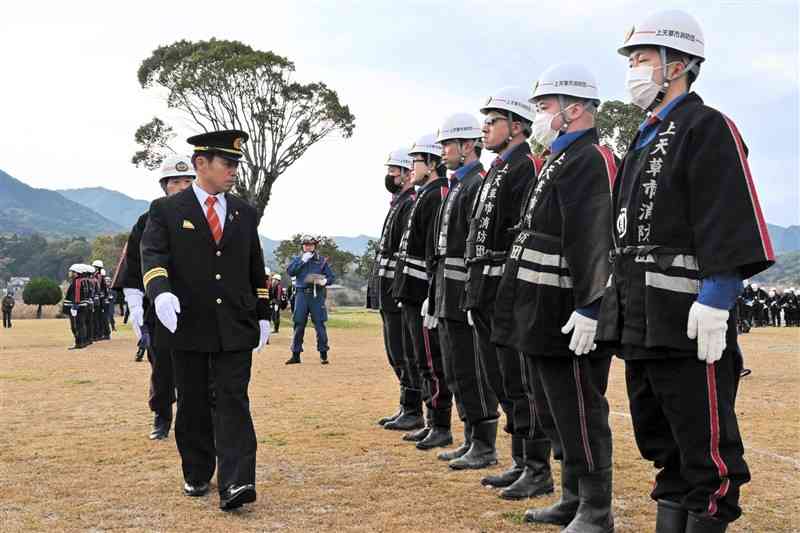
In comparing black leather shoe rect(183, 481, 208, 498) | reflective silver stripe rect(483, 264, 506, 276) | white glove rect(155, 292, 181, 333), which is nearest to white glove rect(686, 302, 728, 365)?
reflective silver stripe rect(483, 264, 506, 276)

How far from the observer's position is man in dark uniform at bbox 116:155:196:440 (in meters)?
6.66

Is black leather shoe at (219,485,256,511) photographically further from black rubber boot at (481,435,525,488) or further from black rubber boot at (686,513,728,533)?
black rubber boot at (686,513,728,533)

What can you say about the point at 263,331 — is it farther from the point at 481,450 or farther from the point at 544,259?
the point at 544,259

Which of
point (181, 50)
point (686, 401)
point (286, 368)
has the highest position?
point (181, 50)

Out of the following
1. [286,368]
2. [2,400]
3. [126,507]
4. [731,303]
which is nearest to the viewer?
[731,303]

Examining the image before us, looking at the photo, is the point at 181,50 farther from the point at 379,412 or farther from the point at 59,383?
the point at 379,412

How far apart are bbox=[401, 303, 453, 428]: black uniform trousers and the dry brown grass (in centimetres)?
A: 47

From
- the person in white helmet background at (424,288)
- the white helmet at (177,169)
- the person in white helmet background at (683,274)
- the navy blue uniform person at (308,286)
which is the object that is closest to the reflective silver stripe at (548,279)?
the person in white helmet background at (683,274)

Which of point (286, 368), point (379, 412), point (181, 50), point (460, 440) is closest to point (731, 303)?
point (460, 440)

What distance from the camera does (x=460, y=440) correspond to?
25.3 ft

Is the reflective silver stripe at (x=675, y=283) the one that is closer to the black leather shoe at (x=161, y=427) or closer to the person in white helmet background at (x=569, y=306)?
the person in white helmet background at (x=569, y=306)

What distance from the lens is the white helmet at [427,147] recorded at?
805 cm

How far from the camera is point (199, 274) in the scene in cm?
545

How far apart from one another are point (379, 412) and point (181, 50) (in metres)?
31.3
